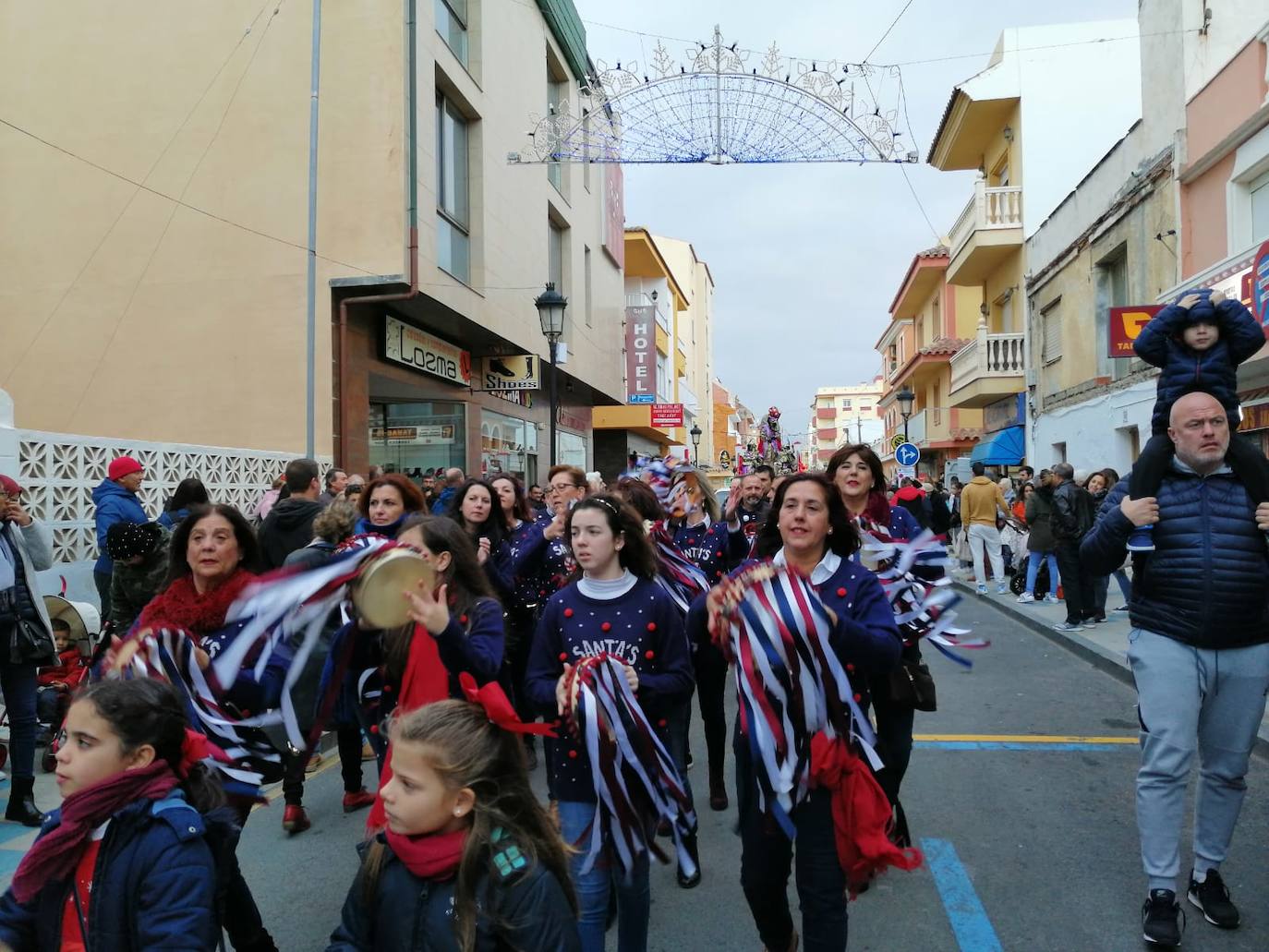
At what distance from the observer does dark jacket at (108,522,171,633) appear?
4.30 m

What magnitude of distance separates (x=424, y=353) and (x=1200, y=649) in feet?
42.8

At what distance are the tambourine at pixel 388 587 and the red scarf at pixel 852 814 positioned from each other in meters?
1.26

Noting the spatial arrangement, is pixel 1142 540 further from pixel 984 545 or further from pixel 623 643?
pixel 984 545

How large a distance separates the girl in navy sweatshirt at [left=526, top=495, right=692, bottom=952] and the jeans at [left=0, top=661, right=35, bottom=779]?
3.17m

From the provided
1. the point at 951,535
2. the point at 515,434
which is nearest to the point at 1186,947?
the point at 515,434

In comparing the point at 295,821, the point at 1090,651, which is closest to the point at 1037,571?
the point at 1090,651

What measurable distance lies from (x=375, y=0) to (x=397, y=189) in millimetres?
2521

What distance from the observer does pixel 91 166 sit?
13016mm

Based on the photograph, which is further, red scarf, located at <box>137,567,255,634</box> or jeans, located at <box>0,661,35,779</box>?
jeans, located at <box>0,661,35,779</box>

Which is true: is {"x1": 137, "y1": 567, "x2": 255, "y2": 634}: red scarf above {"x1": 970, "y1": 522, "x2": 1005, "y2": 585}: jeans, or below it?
above

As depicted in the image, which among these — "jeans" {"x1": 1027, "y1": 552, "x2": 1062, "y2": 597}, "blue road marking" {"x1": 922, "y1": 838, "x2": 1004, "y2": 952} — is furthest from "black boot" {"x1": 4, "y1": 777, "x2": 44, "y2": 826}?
"jeans" {"x1": 1027, "y1": 552, "x2": 1062, "y2": 597}

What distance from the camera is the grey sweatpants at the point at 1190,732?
10.5 feet

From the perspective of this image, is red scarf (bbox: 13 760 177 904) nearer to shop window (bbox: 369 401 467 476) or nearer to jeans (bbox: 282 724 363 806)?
jeans (bbox: 282 724 363 806)

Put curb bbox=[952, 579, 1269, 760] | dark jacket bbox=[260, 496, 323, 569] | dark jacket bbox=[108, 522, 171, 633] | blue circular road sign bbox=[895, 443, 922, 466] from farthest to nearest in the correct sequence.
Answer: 1. blue circular road sign bbox=[895, 443, 922, 466]
2. dark jacket bbox=[260, 496, 323, 569]
3. curb bbox=[952, 579, 1269, 760]
4. dark jacket bbox=[108, 522, 171, 633]
